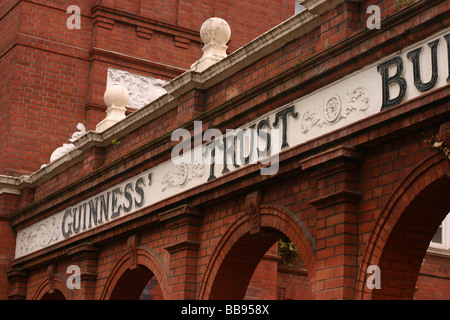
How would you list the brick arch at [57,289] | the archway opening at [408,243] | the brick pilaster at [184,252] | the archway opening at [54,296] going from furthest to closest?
the archway opening at [54,296] → the brick arch at [57,289] → the brick pilaster at [184,252] → the archway opening at [408,243]

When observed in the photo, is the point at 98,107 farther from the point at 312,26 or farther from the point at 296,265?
the point at 312,26

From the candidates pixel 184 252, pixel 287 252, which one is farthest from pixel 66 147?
pixel 184 252

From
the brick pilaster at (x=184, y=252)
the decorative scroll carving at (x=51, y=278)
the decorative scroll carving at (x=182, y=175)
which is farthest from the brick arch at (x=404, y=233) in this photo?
the decorative scroll carving at (x=51, y=278)

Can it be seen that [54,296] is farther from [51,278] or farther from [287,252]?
[287,252]

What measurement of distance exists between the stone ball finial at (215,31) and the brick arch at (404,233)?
484cm

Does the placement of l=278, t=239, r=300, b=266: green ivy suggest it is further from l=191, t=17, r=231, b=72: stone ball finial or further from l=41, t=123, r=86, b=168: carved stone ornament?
l=191, t=17, r=231, b=72: stone ball finial

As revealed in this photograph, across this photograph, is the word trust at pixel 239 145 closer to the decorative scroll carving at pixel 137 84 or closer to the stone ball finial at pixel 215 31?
the stone ball finial at pixel 215 31

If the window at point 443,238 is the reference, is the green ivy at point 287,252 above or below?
below

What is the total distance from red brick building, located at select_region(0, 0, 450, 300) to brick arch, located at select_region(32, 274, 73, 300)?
1.6 inches

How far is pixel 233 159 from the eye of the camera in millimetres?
12266

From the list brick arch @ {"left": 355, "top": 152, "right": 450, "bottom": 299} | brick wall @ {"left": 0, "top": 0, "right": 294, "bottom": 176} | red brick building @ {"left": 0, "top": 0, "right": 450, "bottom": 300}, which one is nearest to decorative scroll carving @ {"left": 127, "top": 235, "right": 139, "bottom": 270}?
red brick building @ {"left": 0, "top": 0, "right": 450, "bottom": 300}

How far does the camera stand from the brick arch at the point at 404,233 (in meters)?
9.54

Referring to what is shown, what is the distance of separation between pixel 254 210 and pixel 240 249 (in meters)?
0.75

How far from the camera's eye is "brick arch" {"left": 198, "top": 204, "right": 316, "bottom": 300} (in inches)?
455
